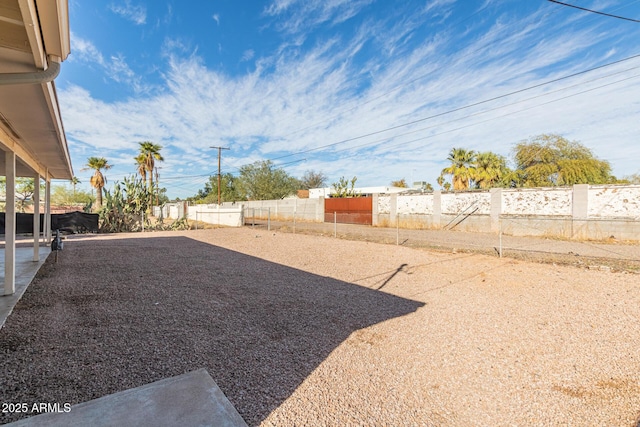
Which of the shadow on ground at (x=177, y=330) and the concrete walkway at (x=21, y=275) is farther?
the concrete walkway at (x=21, y=275)

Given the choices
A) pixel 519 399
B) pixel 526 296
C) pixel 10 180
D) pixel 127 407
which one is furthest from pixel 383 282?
pixel 10 180

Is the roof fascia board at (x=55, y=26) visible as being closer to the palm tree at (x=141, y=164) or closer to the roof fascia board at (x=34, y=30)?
the roof fascia board at (x=34, y=30)

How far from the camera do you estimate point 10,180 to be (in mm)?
4734

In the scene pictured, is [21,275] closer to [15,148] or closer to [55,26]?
[15,148]

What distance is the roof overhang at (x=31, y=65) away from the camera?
6.16 feet

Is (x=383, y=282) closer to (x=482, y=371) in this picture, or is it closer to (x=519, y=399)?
(x=482, y=371)

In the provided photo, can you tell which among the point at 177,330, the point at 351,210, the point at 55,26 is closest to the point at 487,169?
the point at 351,210

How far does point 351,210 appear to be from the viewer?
→ 23.2 meters

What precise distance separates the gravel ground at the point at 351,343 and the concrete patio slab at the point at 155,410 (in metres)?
0.16

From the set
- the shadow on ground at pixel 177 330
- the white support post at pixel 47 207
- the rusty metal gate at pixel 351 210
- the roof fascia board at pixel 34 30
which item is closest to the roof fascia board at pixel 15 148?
the shadow on ground at pixel 177 330

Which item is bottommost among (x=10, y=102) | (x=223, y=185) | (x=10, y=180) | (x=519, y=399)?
(x=519, y=399)

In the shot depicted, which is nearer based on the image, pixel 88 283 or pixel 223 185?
pixel 88 283

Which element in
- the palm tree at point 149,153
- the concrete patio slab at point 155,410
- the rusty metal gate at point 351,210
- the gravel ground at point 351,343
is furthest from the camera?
the palm tree at point 149,153

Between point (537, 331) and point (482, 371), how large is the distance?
158 cm
